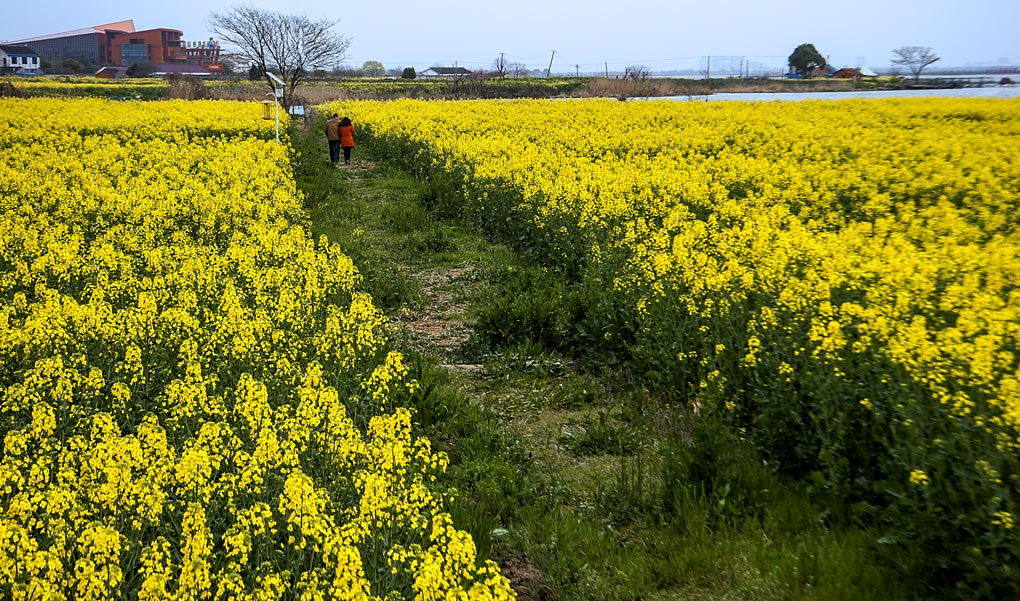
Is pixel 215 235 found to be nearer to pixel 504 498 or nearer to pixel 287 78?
pixel 504 498

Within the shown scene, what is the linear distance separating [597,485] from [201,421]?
2.59 m

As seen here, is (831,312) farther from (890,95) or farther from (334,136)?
(890,95)

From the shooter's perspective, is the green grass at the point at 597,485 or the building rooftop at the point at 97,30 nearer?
the green grass at the point at 597,485

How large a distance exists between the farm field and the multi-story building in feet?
488

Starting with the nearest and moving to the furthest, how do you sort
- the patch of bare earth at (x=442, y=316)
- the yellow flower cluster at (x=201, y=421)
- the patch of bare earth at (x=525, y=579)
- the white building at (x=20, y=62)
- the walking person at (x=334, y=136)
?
the yellow flower cluster at (x=201, y=421)
the patch of bare earth at (x=525, y=579)
the patch of bare earth at (x=442, y=316)
the walking person at (x=334, y=136)
the white building at (x=20, y=62)

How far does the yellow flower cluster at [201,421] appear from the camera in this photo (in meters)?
3.78

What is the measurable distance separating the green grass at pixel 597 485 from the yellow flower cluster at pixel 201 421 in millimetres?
421

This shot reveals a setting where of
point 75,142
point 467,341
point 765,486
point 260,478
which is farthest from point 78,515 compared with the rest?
point 75,142

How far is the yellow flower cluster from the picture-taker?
3.78 meters

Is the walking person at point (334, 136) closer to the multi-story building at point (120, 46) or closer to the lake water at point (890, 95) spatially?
the lake water at point (890, 95)

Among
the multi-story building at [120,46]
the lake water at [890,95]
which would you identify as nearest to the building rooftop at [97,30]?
the multi-story building at [120,46]

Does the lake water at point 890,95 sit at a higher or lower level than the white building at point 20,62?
lower

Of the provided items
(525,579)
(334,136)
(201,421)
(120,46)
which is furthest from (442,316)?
(120,46)

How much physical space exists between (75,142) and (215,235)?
41.1 ft
